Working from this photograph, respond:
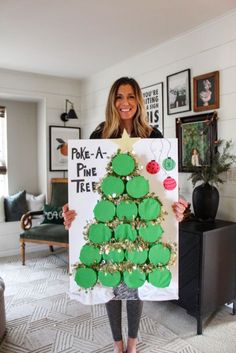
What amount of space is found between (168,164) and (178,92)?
5.45 feet

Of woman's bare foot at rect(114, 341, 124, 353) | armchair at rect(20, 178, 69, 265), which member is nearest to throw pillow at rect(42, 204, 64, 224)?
armchair at rect(20, 178, 69, 265)

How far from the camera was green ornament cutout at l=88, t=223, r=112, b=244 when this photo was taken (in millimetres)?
1326

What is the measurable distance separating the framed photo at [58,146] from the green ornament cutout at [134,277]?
3010 millimetres

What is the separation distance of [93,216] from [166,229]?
0.35 m

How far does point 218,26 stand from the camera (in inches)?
95.0

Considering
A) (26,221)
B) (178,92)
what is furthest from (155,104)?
(26,221)

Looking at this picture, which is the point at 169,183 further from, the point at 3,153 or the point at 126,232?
the point at 3,153

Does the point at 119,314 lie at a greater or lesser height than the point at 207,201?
lesser

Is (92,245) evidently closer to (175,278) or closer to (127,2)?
(175,278)

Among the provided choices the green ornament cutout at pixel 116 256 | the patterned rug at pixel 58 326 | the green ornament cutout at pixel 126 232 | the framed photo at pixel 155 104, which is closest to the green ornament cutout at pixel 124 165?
the green ornament cutout at pixel 126 232

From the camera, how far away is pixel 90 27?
2549mm

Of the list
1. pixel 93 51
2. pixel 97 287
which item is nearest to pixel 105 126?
pixel 97 287

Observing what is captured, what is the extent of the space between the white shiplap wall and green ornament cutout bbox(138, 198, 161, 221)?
1.28 metres

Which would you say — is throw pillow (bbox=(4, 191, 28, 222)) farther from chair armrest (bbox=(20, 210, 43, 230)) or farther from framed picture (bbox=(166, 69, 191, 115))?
framed picture (bbox=(166, 69, 191, 115))
